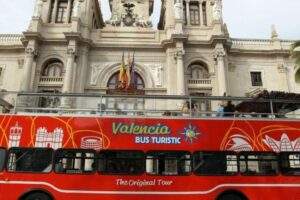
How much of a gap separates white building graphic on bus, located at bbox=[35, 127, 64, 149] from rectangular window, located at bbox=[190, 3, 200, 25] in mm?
26588

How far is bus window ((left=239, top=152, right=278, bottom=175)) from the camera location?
44.7 ft

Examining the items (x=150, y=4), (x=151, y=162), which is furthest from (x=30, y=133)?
(x=150, y=4)

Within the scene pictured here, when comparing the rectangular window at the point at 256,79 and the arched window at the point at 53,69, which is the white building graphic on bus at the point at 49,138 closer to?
the arched window at the point at 53,69

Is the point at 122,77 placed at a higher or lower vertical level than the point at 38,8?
lower

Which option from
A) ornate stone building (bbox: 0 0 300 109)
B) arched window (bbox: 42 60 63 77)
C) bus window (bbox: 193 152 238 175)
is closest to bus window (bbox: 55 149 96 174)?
bus window (bbox: 193 152 238 175)

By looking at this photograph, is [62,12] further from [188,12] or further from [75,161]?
[75,161]

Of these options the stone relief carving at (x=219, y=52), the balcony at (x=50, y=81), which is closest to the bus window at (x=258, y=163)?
the stone relief carving at (x=219, y=52)

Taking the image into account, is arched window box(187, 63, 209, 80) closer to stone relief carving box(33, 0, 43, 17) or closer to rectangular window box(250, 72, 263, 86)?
rectangular window box(250, 72, 263, 86)

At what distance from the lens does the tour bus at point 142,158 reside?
513 inches

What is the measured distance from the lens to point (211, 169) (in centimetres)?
1350

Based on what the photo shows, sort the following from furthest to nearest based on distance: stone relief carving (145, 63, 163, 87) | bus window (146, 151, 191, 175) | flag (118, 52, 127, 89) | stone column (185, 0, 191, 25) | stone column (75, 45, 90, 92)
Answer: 1. stone column (185, 0, 191, 25)
2. stone relief carving (145, 63, 163, 87)
3. stone column (75, 45, 90, 92)
4. flag (118, 52, 127, 89)
5. bus window (146, 151, 191, 175)

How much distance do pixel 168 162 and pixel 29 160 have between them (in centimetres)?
496

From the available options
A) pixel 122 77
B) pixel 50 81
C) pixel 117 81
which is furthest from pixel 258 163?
pixel 50 81

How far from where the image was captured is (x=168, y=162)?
1346 centimetres
